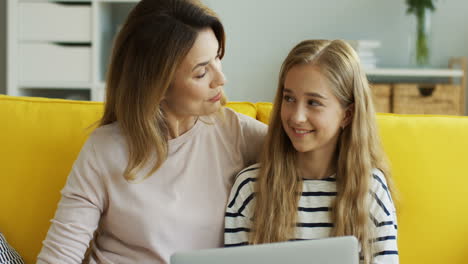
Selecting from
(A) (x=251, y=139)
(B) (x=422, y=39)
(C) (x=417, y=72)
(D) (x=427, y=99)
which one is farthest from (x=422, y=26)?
(A) (x=251, y=139)

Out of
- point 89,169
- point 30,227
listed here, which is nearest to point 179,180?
point 89,169

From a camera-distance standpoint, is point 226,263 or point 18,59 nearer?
point 226,263

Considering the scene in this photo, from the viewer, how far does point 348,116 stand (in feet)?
4.40

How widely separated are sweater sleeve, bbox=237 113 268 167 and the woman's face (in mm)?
133

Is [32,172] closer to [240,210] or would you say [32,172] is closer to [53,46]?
[240,210]

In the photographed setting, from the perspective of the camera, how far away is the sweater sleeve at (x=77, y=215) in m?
1.24

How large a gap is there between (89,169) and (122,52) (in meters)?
0.28

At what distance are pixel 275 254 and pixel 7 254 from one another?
791mm

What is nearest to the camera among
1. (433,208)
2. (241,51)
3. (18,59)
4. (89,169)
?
(89,169)

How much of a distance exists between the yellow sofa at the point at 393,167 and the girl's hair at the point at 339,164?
0.38 ft

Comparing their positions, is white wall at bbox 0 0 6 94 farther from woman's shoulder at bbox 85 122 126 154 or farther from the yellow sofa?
woman's shoulder at bbox 85 122 126 154

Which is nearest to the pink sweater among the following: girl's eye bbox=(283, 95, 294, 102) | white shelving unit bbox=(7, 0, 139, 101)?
girl's eye bbox=(283, 95, 294, 102)

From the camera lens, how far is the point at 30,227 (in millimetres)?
1470

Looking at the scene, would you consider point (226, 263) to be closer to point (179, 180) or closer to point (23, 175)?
point (179, 180)
